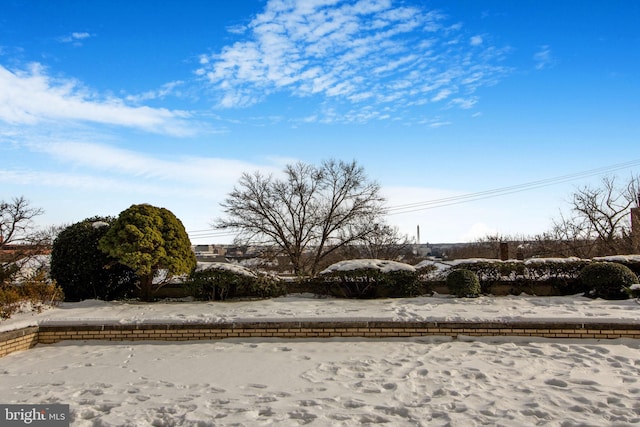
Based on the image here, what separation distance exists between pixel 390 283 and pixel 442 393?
6626 mm

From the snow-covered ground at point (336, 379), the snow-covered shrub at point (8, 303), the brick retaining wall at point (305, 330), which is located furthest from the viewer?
the snow-covered shrub at point (8, 303)

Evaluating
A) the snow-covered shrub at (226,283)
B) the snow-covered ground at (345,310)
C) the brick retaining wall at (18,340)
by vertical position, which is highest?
the snow-covered shrub at (226,283)

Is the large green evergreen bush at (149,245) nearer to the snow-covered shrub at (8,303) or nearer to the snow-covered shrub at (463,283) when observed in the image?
the snow-covered shrub at (8,303)

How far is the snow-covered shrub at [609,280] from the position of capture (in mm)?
10578

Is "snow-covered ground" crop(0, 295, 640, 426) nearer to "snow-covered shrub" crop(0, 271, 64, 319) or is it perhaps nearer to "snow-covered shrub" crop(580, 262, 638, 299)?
"snow-covered shrub" crop(0, 271, 64, 319)

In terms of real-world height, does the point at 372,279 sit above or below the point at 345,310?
above

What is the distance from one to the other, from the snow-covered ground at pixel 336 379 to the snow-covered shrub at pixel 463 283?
234cm

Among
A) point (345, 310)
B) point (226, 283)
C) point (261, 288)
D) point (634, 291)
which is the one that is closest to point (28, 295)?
point (226, 283)

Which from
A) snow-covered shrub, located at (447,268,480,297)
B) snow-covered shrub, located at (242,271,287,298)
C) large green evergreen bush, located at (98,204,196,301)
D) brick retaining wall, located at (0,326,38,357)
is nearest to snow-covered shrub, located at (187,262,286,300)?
snow-covered shrub, located at (242,271,287,298)

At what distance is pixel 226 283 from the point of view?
11289 mm

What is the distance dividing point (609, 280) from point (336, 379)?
813 centimetres

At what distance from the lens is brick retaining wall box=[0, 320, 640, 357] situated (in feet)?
24.4

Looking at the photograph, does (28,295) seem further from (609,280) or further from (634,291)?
(634,291)

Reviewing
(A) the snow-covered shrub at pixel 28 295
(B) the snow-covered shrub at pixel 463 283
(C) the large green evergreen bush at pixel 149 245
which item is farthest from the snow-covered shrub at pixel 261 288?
(B) the snow-covered shrub at pixel 463 283
